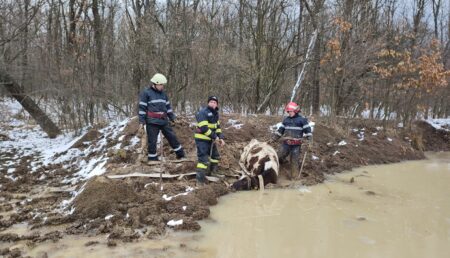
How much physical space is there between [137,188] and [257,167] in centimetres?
283

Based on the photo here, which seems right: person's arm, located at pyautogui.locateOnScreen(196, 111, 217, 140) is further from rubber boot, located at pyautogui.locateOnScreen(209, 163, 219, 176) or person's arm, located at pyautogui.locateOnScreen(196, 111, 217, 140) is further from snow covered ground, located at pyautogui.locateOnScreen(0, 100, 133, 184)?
snow covered ground, located at pyautogui.locateOnScreen(0, 100, 133, 184)

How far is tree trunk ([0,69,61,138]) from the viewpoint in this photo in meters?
14.1

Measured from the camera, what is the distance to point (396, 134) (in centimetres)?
1631

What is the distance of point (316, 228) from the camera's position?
6.87m

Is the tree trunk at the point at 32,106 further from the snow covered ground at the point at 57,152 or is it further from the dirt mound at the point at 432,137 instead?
the dirt mound at the point at 432,137

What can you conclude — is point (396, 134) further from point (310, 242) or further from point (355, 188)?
point (310, 242)

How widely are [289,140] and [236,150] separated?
152cm

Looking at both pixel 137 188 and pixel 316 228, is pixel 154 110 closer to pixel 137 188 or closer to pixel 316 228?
pixel 137 188

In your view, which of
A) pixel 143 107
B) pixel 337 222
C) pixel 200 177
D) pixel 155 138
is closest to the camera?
pixel 337 222

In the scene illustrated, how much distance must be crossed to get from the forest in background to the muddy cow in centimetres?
621

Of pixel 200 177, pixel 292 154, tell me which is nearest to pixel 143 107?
pixel 200 177

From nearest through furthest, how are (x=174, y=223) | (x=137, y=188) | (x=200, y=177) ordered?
1. (x=174, y=223)
2. (x=137, y=188)
3. (x=200, y=177)

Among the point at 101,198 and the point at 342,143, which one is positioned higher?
the point at 342,143

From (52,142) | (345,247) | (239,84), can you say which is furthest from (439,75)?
(52,142)
